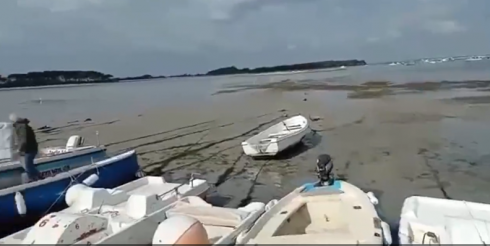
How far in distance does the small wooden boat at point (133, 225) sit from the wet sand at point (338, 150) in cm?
328

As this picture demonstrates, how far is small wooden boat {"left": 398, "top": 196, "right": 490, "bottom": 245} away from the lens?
6.45 m

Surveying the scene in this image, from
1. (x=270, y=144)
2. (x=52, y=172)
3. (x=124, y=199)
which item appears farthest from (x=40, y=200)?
(x=270, y=144)

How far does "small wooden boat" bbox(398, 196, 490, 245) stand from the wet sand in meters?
1.57

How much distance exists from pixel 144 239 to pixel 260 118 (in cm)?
2358

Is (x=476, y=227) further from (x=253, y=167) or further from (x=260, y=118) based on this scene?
(x=260, y=118)

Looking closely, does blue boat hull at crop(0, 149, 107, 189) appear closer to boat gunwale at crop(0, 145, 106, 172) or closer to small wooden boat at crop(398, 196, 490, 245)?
boat gunwale at crop(0, 145, 106, 172)

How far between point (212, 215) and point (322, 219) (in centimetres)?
171

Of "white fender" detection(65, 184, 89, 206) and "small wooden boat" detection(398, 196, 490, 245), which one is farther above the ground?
"white fender" detection(65, 184, 89, 206)

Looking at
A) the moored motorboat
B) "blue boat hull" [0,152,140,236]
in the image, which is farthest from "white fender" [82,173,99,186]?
the moored motorboat

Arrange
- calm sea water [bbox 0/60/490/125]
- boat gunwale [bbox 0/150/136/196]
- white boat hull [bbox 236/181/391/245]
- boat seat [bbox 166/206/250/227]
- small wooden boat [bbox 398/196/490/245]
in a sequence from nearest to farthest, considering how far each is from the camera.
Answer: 1. white boat hull [bbox 236/181/391/245]
2. small wooden boat [bbox 398/196/490/245]
3. boat seat [bbox 166/206/250/227]
4. boat gunwale [bbox 0/150/136/196]
5. calm sea water [bbox 0/60/490/125]

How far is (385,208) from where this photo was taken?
10.0 meters

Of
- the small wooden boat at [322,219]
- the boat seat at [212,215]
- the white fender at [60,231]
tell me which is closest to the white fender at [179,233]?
the small wooden boat at [322,219]

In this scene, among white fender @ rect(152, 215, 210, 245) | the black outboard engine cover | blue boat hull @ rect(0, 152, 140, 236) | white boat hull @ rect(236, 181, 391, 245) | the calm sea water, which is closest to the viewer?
white fender @ rect(152, 215, 210, 245)

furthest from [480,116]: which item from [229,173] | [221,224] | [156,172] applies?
[221,224]
